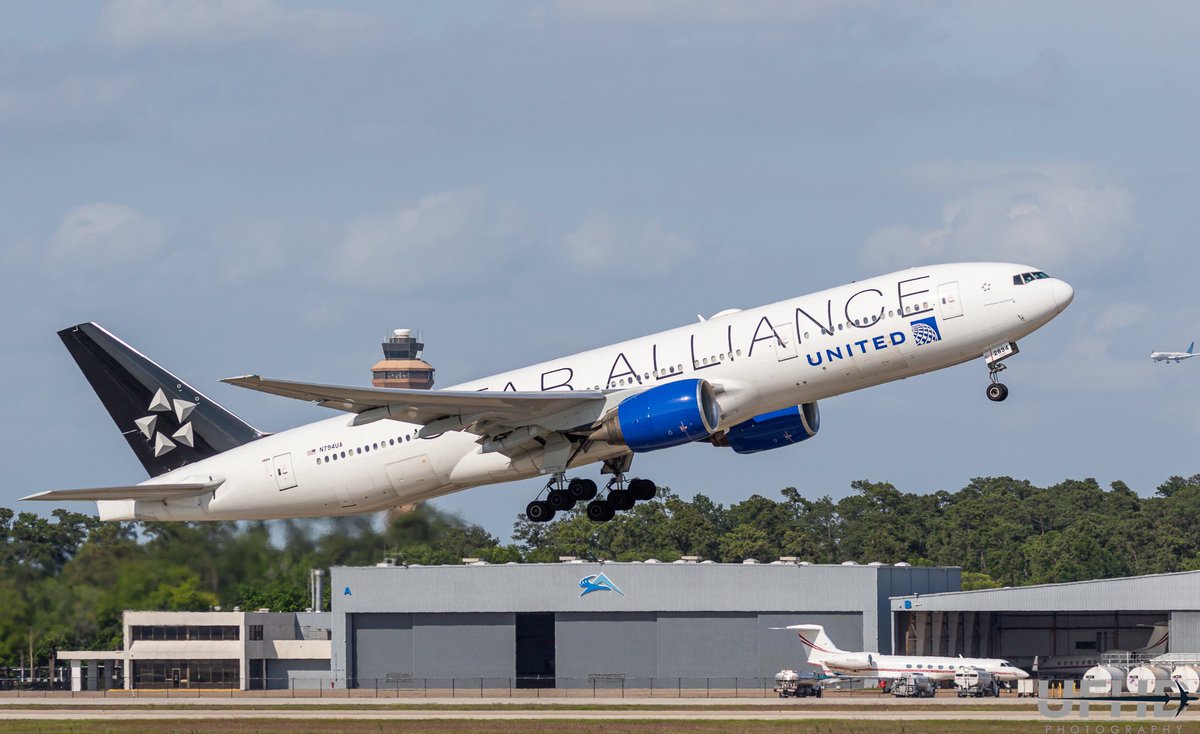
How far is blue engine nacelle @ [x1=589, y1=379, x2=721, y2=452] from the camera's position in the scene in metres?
47.8

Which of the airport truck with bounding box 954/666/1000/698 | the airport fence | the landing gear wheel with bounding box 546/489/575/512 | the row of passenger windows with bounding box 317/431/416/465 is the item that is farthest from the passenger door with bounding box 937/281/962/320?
the airport fence

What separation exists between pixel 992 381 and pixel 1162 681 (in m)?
31.2

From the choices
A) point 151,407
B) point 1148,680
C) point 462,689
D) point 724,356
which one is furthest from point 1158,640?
point 151,407

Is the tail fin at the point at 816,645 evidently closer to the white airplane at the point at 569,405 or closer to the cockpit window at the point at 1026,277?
the white airplane at the point at 569,405

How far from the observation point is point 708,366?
4909cm

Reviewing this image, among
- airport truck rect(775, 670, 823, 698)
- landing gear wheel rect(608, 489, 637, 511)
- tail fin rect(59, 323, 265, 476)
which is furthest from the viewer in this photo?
airport truck rect(775, 670, 823, 698)

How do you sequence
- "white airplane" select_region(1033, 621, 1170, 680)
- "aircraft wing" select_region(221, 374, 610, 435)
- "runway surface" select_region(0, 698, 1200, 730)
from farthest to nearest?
"white airplane" select_region(1033, 621, 1170, 680) → "runway surface" select_region(0, 698, 1200, 730) → "aircraft wing" select_region(221, 374, 610, 435)

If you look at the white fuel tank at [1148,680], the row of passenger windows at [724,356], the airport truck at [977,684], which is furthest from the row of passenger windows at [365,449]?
the airport truck at [977,684]

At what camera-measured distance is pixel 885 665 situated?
87.3 m

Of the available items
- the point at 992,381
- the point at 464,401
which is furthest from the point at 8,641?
the point at 992,381

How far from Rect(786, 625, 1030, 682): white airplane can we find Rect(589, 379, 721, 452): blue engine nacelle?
4075 cm

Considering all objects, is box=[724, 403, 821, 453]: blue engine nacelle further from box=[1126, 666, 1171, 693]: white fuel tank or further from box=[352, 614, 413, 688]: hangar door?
box=[352, 614, 413, 688]: hangar door

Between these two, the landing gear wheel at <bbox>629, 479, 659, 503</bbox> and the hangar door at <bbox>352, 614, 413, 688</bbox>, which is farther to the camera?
the hangar door at <bbox>352, 614, 413, 688</bbox>

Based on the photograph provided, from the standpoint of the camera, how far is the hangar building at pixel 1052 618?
89.6 meters
